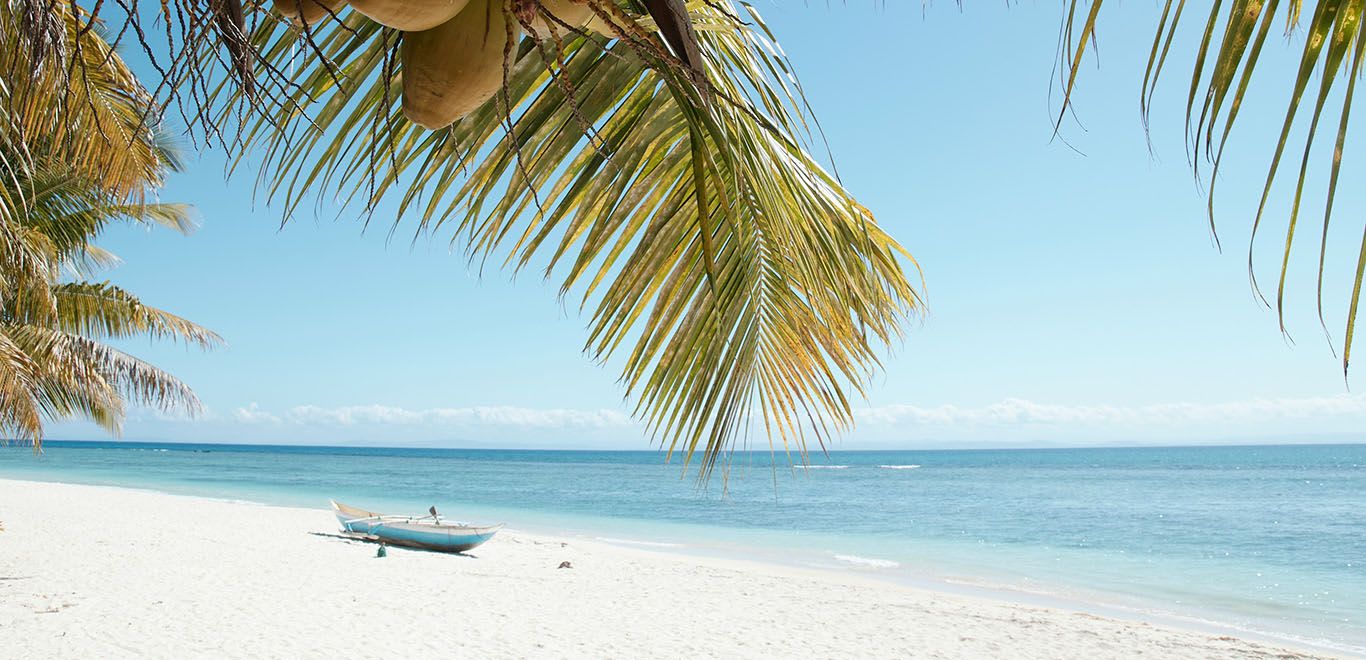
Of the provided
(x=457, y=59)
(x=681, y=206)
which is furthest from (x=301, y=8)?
(x=681, y=206)

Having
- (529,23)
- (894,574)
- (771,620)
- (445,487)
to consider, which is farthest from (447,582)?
(445,487)

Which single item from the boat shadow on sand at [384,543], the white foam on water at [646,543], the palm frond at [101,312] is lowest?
the white foam on water at [646,543]

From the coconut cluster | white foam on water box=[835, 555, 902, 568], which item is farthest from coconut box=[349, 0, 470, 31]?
white foam on water box=[835, 555, 902, 568]

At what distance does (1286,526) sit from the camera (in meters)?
26.1

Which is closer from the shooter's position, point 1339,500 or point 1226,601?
point 1226,601

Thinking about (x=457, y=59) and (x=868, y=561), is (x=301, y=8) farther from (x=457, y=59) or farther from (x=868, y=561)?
(x=868, y=561)

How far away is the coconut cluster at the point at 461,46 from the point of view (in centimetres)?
37

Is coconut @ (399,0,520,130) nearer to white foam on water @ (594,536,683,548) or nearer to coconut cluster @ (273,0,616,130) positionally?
coconut cluster @ (273,0,616,130)

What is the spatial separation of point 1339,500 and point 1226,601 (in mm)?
25400

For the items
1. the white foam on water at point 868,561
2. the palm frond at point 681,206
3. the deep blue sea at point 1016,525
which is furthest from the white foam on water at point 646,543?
the palm frond at point 681,206

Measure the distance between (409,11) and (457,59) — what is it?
5cm

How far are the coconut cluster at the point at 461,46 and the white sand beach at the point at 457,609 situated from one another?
798cm

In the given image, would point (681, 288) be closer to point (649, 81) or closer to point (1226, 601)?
point (649, 81)

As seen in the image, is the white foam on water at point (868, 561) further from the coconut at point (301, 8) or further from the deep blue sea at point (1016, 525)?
the coconut at point (301, 8)
